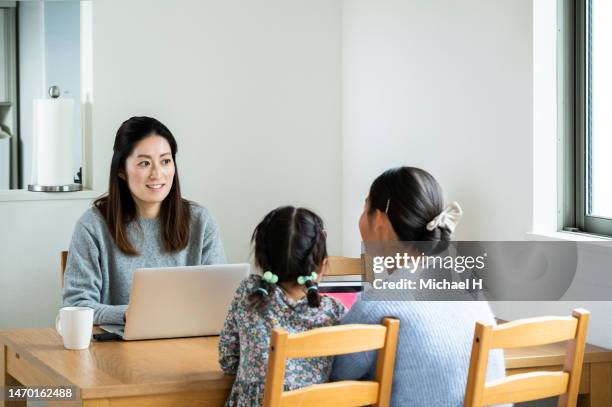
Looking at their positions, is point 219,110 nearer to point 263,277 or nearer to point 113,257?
point 113,257

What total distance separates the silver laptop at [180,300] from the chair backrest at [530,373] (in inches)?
28.0

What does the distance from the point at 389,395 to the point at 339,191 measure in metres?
2.35

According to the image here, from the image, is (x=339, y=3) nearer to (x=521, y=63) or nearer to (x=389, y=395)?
(x=521, y=63)

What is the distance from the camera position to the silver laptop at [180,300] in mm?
2152

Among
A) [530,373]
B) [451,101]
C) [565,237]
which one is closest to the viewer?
[530,373]

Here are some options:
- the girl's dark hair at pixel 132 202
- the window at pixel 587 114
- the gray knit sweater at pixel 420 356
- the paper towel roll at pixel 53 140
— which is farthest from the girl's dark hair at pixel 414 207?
the paper towel roll at pixel 53 140

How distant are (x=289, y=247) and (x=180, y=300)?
1.61 ft

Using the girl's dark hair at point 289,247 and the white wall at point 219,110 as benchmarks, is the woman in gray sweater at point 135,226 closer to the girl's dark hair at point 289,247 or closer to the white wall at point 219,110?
the girl's dark hair at point 289,247

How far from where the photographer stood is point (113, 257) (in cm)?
256

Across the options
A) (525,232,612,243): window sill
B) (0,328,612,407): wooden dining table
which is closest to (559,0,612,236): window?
(525,232,612,243): window sill

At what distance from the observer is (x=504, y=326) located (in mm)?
1753

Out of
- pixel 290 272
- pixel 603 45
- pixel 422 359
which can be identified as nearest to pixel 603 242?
pixel 603 45

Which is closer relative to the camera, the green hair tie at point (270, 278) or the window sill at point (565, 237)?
the green hair tie at point (270, 278)

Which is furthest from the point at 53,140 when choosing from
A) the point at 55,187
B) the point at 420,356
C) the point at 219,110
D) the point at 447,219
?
the point at 420,356
